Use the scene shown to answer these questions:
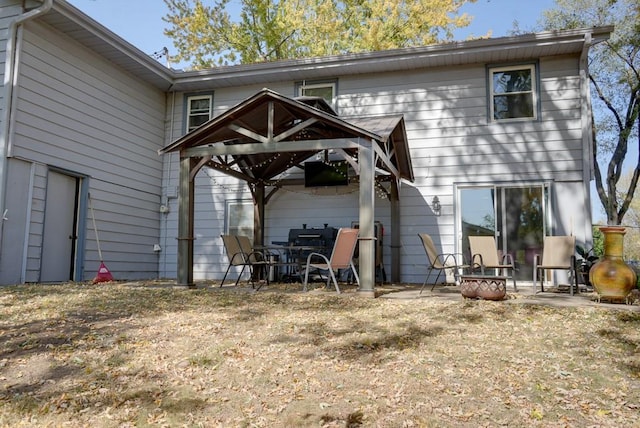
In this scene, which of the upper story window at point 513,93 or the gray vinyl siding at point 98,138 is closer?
the gray vinyl siding at point 98,138

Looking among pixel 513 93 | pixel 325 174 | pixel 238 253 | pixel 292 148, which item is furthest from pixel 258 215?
pixel 513 93

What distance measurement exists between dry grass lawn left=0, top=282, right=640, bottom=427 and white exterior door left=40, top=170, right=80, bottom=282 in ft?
10.5

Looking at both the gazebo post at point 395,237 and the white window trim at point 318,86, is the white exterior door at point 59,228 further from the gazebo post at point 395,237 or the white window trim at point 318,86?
the gazebo post at point 395,237

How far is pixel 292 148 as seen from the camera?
6262 millimetres

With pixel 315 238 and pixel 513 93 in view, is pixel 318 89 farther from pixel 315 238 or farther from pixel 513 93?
pixel 513 93

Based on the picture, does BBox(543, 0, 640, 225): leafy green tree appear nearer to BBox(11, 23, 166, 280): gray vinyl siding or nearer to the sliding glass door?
the sliding glass door

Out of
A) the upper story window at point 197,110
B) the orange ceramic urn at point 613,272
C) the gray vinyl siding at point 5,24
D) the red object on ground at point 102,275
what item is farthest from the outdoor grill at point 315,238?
the gray vinyl siding at point 5,24

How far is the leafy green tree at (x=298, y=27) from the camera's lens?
1546 centimetres

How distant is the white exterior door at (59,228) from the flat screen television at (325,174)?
4.08m

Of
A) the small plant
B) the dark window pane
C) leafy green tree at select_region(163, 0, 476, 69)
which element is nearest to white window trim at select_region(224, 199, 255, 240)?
the dark window pane

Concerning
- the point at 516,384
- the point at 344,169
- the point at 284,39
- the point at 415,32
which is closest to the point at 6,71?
the point at 344,169

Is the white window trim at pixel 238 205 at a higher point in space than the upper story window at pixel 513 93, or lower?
lower

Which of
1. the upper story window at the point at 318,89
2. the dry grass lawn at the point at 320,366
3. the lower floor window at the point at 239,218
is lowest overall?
the dry grass lawn at the point at 320,366

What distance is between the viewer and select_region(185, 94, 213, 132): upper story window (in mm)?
10203
